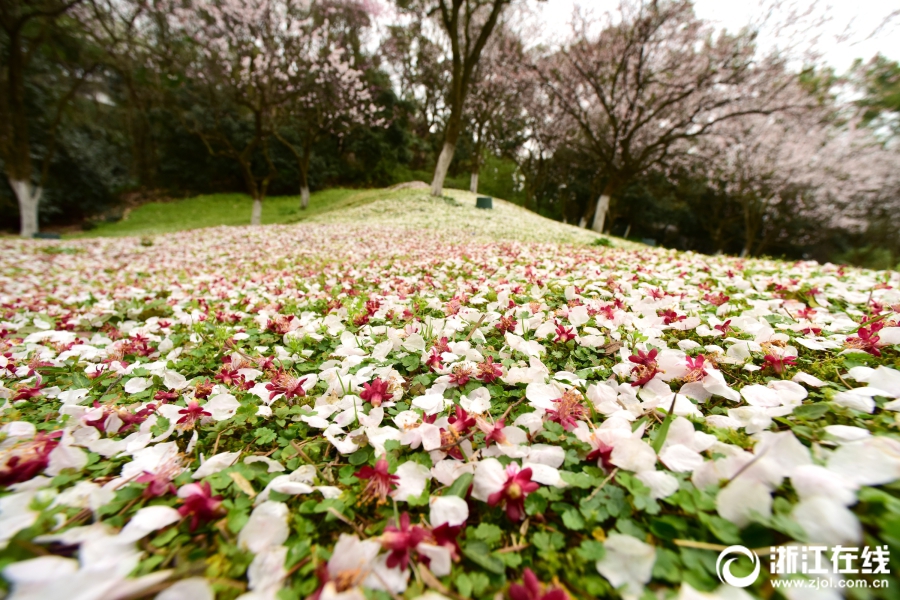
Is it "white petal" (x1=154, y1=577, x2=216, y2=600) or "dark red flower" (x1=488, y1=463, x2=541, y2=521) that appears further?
"dark red flower" (x1=488, y1=463, x2=541, y2=521)

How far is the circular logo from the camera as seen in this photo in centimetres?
72

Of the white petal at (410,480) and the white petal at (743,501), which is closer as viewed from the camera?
the white petal at (743,501)

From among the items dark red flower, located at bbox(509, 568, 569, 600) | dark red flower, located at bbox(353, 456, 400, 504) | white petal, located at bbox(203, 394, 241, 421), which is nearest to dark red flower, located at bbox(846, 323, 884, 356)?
dark red flower, located at bbox(509, 568, 569, 600)

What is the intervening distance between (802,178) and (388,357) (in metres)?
27.4

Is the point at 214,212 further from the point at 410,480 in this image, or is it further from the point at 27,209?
the point at 410,480

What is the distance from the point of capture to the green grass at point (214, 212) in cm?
1706

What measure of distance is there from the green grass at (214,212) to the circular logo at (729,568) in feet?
60.4

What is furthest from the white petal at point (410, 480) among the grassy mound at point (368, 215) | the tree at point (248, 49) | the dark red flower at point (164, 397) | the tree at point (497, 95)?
the tree at point (497, 95)

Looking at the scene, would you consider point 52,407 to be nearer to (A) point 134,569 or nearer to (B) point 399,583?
(A) point 134,569

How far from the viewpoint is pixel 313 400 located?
1515 mm

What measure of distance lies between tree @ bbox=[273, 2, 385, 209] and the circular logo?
64.2ft

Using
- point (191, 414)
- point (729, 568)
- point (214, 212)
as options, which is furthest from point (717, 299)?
Result: point (214, 212)

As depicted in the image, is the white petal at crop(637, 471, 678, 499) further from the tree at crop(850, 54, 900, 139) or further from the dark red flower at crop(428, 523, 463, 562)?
the tree at crop(850, 54, 900, 139)

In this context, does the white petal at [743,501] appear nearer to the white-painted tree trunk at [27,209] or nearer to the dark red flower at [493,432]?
the dark red flower at [493,432]
